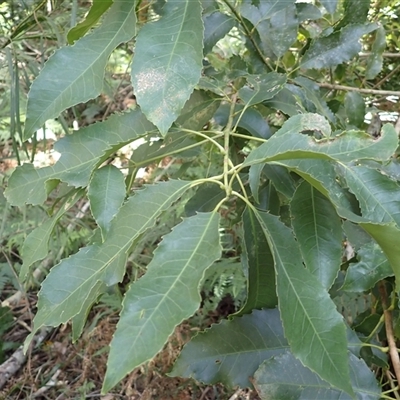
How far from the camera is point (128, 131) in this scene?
672 mm

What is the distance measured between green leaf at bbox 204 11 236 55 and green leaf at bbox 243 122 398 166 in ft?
1.30

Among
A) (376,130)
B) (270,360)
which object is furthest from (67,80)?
(376,130)

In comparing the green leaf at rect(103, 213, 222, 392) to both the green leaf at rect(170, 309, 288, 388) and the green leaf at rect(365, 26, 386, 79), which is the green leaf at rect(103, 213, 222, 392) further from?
the green leaf at rect(365, 26, 386, 79)

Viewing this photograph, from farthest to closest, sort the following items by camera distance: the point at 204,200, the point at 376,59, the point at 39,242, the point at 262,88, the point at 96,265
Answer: the point at 376,59 → the point at 204,200 → the point at 262,88 → the point at 39,242 → the point at 96,265

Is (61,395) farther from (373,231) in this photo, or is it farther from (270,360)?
(373,231)

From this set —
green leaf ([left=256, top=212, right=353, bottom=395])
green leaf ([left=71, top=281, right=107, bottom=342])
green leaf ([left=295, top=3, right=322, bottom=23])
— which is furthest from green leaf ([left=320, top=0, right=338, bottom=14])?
green leaf ([left=71, top=281, right=107, bottom=342])

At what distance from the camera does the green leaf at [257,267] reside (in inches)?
27.1

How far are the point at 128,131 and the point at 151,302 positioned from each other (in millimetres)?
301

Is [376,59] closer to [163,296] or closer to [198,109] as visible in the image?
[198,109]

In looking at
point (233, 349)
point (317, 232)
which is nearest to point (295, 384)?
point (233, 349)

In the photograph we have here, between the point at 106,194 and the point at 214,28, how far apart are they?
0.46 m

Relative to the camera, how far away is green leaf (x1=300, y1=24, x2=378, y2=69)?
905 mm

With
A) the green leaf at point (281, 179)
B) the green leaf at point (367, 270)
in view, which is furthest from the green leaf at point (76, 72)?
the green leaf at point (367, 270)

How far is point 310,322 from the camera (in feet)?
1.80
